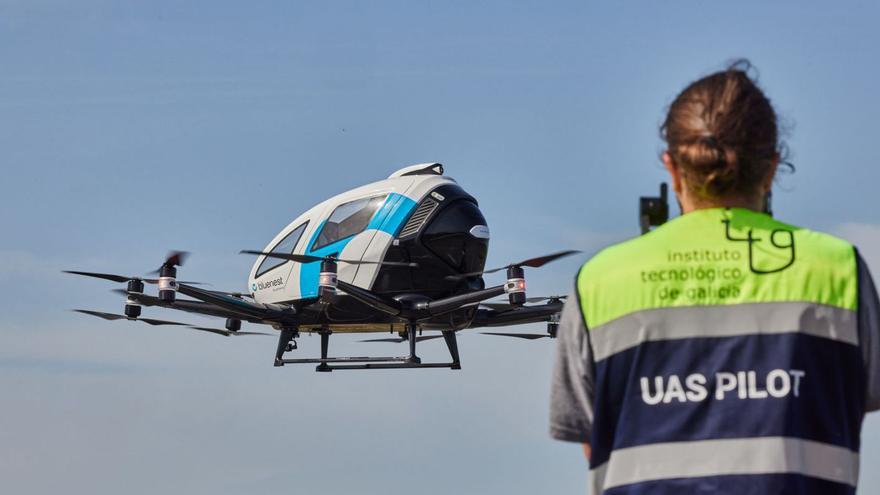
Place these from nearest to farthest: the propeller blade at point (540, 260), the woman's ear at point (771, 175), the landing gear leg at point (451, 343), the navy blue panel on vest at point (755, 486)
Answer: the navy blue panel on vest at point (755, 486)
the woman's ear at point (771, 175)
the propeller blade at point (540, 260)
the landing gear leg at point (451, 343)

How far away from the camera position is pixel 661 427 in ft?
8.80

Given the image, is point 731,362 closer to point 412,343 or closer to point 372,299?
point 372,299

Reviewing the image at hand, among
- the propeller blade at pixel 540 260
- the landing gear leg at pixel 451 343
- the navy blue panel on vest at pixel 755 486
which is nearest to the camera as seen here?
the navy blue panel on vest at pixel 755 486

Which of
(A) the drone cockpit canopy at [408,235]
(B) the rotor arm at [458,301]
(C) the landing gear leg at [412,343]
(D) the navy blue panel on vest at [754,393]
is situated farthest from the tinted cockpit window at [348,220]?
(D) the navy blue panel on vest at [754,393]

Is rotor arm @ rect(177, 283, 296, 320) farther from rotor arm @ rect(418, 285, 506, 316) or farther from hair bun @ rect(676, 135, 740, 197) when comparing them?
hair bun @ rect(676, 135, 740, 197)

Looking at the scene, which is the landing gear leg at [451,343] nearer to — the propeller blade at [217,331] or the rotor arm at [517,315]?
the rotor arm at [517,315]

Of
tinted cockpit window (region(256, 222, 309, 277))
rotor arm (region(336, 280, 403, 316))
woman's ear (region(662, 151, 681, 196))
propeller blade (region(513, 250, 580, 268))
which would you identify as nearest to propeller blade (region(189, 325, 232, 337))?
tinted cockpit window (region(256, 222, 309, 277))

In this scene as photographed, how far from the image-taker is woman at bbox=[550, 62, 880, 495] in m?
2.63

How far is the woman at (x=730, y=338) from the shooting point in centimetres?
263

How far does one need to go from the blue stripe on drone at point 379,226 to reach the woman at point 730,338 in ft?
58.2

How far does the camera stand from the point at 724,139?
265 centimetres

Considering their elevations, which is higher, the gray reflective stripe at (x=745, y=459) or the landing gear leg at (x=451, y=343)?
the landing gear leg at (x=451, y=343)

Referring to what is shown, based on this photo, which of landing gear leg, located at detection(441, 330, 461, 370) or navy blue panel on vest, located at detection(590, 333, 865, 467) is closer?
navy blue panel on vest, located at detection(590, 333, 865, 467)

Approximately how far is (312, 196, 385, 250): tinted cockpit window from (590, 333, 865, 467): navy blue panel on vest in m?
18.3
